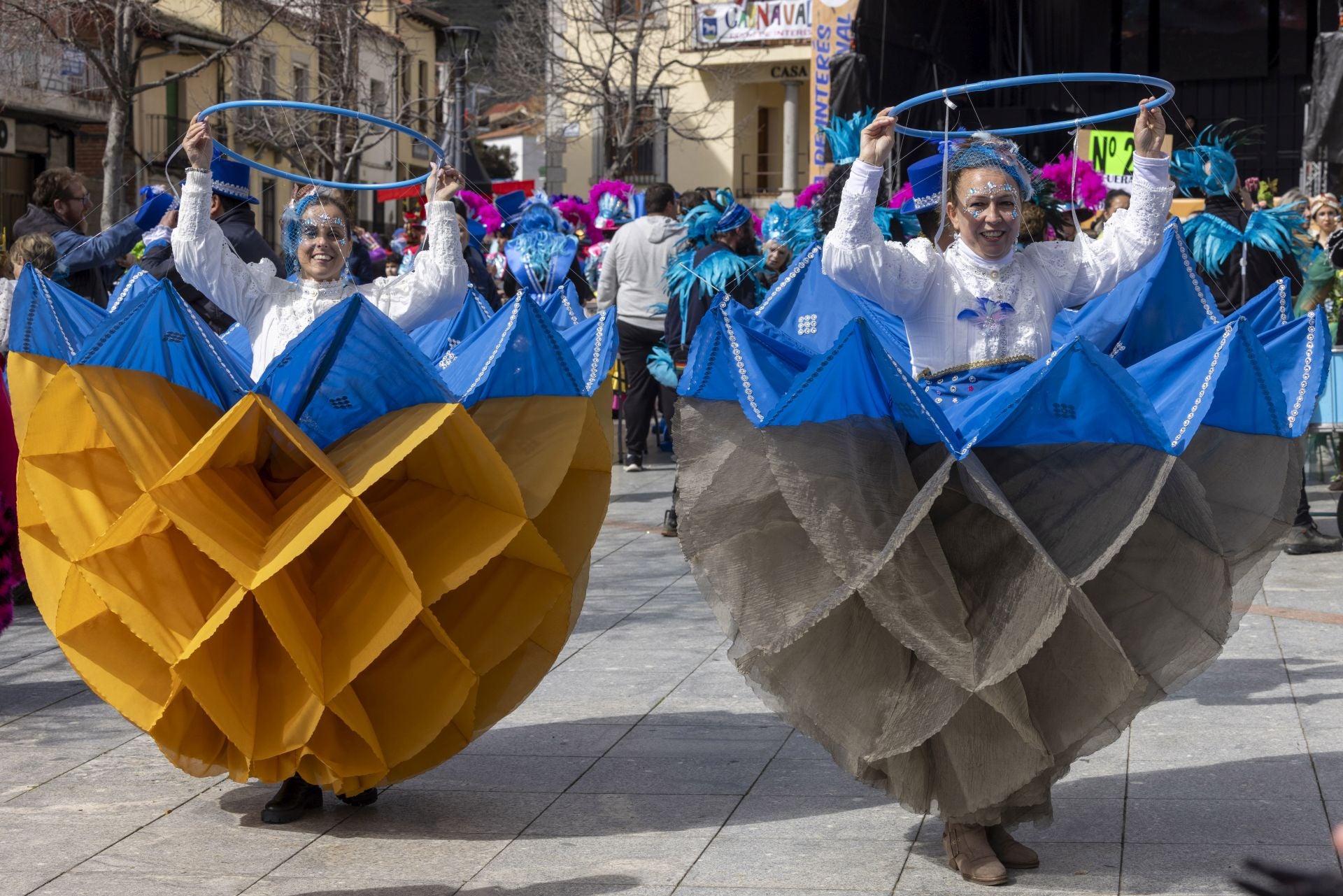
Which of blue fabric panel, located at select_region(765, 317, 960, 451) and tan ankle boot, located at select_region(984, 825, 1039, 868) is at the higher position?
blue fabric panel, located at select_region(765, 317, 960, 451)

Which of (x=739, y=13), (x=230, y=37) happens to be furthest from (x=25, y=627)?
(x=739, y=13)

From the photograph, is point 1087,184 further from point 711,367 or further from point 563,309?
point 711,367

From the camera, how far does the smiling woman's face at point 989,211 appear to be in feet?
14.5

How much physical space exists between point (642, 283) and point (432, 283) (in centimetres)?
651

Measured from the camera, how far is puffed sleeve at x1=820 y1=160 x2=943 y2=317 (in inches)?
165

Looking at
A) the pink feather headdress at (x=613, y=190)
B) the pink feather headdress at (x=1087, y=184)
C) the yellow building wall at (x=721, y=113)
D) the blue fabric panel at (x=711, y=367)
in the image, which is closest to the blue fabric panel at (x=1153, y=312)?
the blue fabric panel at (x=711, y=367)

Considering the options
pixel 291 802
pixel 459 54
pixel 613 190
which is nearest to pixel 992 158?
pixel 291 802

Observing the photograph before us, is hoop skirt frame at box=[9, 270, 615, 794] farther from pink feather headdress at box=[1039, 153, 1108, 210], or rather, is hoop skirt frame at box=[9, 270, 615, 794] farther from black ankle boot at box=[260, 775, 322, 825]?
pink feather headdress at box=[1039, 153, 1108, 210]

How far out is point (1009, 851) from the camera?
4188 millimetres

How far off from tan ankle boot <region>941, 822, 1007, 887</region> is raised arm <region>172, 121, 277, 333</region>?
252 cm

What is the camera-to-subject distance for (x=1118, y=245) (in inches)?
180

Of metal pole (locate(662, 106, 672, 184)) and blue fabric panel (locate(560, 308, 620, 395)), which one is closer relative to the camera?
blue fabric panel (locate(560, 308, 620, 395))

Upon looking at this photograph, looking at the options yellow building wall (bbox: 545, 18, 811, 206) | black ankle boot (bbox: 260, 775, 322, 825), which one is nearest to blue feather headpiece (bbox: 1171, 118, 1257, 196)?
black ankle boot (bbox: 260, 775, 322, 825)

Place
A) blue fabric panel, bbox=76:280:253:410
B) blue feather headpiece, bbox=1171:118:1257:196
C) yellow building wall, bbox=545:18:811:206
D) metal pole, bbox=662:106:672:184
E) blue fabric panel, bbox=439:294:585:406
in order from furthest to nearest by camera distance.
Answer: metal pole, bbox=662:106:672:184 → yellow building wall, bbox=545:18:811:206 → blue feather headpiece, bbox=1171:118:1257:196 → blue fabric panel, bbox=439:294:585:406 → blue fabric panel, bbox=76:280:253:410
